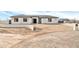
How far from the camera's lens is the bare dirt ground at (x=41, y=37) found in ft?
8.13

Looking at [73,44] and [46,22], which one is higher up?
[46,22]

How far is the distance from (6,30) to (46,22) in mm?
503

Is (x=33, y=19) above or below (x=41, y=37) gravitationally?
above

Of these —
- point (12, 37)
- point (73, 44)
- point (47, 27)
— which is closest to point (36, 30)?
point (47, 27)

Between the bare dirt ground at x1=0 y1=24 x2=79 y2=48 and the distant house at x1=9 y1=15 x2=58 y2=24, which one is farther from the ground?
the distant house at x1=9 y1=15 x2=58 y2=24

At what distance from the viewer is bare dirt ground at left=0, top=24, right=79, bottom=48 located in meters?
2.48

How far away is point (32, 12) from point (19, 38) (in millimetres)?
357

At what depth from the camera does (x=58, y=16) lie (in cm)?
250

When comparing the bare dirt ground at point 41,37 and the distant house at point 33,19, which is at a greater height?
the distant house at point 33,19

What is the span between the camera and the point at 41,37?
8.20ft
